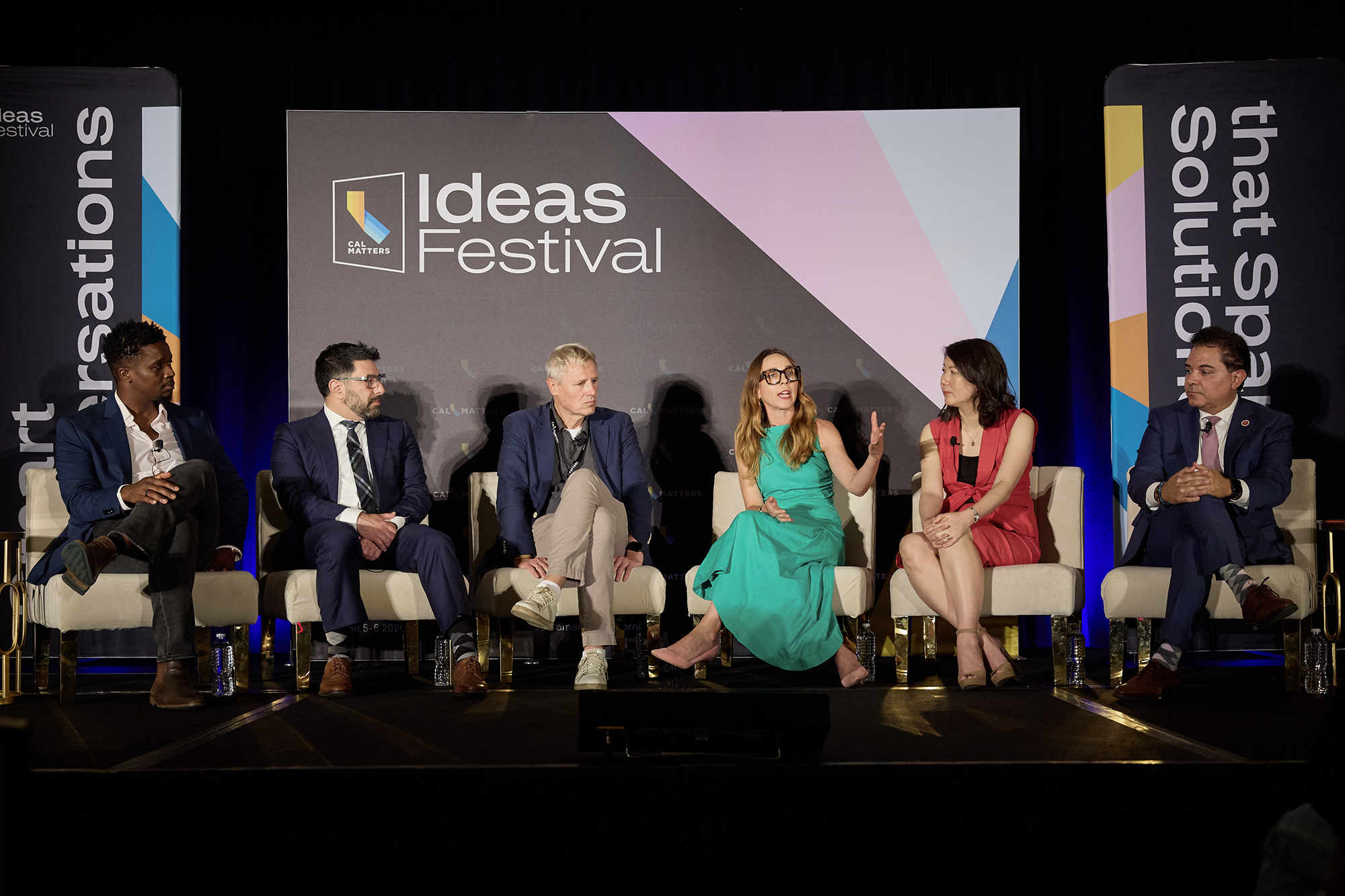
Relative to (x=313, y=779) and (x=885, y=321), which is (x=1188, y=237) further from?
(x=313, y=779)

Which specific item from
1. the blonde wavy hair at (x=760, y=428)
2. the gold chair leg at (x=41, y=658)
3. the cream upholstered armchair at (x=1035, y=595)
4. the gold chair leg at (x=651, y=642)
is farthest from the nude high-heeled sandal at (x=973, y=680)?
the gold chair leg at (x=41, y=658)

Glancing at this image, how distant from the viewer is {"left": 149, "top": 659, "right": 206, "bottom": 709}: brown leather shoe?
3.34m

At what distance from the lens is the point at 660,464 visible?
482 centimetres

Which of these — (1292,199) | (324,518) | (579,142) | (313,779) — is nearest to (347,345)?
(324,518)

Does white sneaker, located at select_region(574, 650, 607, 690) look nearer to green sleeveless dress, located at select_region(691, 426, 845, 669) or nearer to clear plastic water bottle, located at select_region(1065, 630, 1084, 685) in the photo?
green sleeveless dress, located at select_region(691, 426, 845, 669)

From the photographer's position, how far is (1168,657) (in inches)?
137

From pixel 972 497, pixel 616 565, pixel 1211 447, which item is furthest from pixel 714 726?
pixel 1211 447

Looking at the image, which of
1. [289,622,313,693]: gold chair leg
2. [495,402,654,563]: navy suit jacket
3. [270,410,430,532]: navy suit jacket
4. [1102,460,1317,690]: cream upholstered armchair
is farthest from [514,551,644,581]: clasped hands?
[1102,460,1317,690]: cream upholstered armchair

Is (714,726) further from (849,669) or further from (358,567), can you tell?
(358,567)

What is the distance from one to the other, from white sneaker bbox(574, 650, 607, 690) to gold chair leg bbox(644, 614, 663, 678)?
0.32 meters

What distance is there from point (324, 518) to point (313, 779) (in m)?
1.72

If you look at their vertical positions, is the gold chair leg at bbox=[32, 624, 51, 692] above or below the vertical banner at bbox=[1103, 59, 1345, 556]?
below

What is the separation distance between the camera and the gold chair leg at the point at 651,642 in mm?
3910

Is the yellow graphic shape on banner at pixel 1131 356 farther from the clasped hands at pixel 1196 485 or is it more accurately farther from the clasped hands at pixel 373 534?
the clasped hands at pixel 373 534
